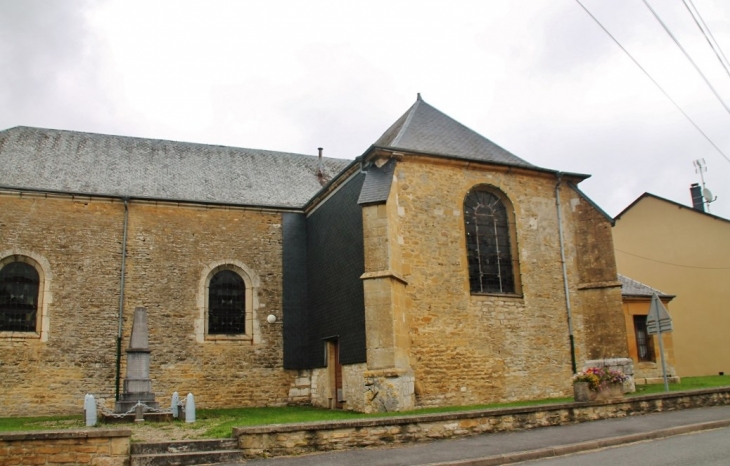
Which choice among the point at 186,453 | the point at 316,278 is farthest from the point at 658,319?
the point at 186,453

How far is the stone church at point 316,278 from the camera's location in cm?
1448

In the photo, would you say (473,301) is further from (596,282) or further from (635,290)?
(635,290)

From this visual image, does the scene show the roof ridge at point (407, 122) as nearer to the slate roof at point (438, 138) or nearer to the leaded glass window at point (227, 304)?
the slate roof at point (438, 138)

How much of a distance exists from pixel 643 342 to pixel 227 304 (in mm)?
13378

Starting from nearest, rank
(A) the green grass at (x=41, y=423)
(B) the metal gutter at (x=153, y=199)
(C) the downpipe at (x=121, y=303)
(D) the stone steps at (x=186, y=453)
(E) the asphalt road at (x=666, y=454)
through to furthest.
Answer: (E) the asphalt road at (x=666, y=454) < (D) the stone steps at (x=186, y=453) < (A) the green grass at (x=41, y=423) < (C) the downpipe at (x=121, y=303) < (B) the metal gutter at (x=153, y=199)

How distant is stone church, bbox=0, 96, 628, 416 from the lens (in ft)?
47.5

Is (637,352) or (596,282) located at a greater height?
(596,282)

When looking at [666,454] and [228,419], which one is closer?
[666,454]

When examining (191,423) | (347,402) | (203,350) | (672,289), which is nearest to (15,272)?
(203,350)

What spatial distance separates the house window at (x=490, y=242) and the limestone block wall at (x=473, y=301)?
0.77 feet

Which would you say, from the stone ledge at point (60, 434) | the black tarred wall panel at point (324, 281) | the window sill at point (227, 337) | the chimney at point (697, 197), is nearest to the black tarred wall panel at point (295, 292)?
the black tarred wall panel at point (324, 281)

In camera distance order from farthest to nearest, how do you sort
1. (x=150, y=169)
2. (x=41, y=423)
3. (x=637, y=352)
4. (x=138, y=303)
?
1. (x=637, y=352)
2. (x=150, y=169)
3. (x=138, y=303)
4. (x=41, y=423)

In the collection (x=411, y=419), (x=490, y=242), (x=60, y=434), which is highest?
(x=490, y=242)

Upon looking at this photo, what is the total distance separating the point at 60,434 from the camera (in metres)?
8.15
